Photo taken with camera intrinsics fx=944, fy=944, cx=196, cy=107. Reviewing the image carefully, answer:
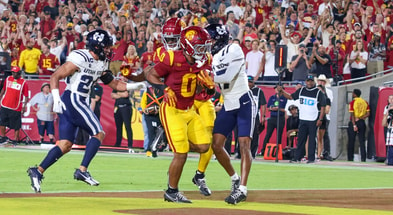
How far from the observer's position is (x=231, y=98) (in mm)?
12453

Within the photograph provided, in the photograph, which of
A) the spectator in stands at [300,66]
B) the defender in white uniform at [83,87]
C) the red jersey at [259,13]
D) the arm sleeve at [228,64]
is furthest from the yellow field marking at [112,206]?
the red jersey at [259,13]

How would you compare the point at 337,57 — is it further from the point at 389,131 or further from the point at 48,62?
the point at 48,62

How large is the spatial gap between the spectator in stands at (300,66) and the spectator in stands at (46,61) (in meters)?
7.23

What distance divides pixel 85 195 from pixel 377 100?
1283 centimetres

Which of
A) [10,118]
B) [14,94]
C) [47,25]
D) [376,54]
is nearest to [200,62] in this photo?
[376,54]

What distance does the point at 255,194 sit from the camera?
43.6ft

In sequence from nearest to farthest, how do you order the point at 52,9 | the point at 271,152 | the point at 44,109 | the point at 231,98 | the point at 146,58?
the point at 231,98 → the point at 271,152 → the point at 146,58 → the point at 44,109 → the point at 52,9

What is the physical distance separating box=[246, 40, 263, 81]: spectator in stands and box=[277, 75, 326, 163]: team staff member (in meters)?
2.16

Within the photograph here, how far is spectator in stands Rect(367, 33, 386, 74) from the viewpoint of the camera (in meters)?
24.1

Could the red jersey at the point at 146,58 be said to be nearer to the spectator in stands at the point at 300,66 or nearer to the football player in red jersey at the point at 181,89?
the spectator in stands at the point at 300,66

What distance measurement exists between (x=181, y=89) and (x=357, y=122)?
12.6 m

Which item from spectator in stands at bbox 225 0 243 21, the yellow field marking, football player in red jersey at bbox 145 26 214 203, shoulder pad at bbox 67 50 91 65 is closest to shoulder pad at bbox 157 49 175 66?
football player in red jersey at bbox 145 26 214 203

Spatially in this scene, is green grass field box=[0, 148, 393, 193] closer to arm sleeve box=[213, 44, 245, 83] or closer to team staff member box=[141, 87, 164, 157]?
team staff member box=[141, 87, 164, 157]

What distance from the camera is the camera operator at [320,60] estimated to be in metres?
23.8
